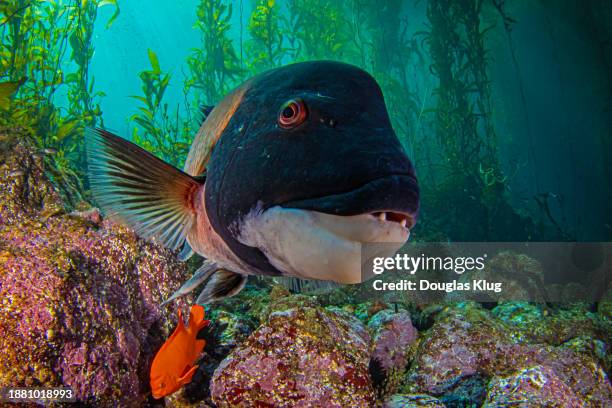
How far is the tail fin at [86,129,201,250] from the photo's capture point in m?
1.57

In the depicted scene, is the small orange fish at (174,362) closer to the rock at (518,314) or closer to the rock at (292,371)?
the rock at (292,371)

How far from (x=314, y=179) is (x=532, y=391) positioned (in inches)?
87.2

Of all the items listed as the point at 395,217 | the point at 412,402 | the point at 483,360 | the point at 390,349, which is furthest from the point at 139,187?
the point at 483,360

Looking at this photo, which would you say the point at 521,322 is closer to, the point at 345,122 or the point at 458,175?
the point at 345,122

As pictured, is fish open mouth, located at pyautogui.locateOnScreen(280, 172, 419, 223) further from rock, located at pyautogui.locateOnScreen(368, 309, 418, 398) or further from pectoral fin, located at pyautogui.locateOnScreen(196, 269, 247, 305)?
rock, located at pyautogui.locateOnScreen(368, 309, 418, 398)

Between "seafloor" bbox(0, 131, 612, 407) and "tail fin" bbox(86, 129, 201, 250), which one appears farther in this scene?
"seafloor" bbox(0, 131, 612, 407)

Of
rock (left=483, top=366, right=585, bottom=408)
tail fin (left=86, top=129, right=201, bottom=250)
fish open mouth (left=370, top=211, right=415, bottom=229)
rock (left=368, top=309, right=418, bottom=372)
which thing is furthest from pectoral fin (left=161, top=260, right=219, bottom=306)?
rock (left=368, top=309, right=418, bottom=372)

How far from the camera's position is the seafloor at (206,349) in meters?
2.10

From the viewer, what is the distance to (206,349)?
3.07 metres

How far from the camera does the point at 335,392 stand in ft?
7.05

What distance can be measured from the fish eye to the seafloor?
61.1 inches

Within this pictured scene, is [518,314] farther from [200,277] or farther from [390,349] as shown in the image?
[200,277]

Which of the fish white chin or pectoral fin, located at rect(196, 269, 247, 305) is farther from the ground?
the fish white chin

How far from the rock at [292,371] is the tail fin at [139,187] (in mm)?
954
